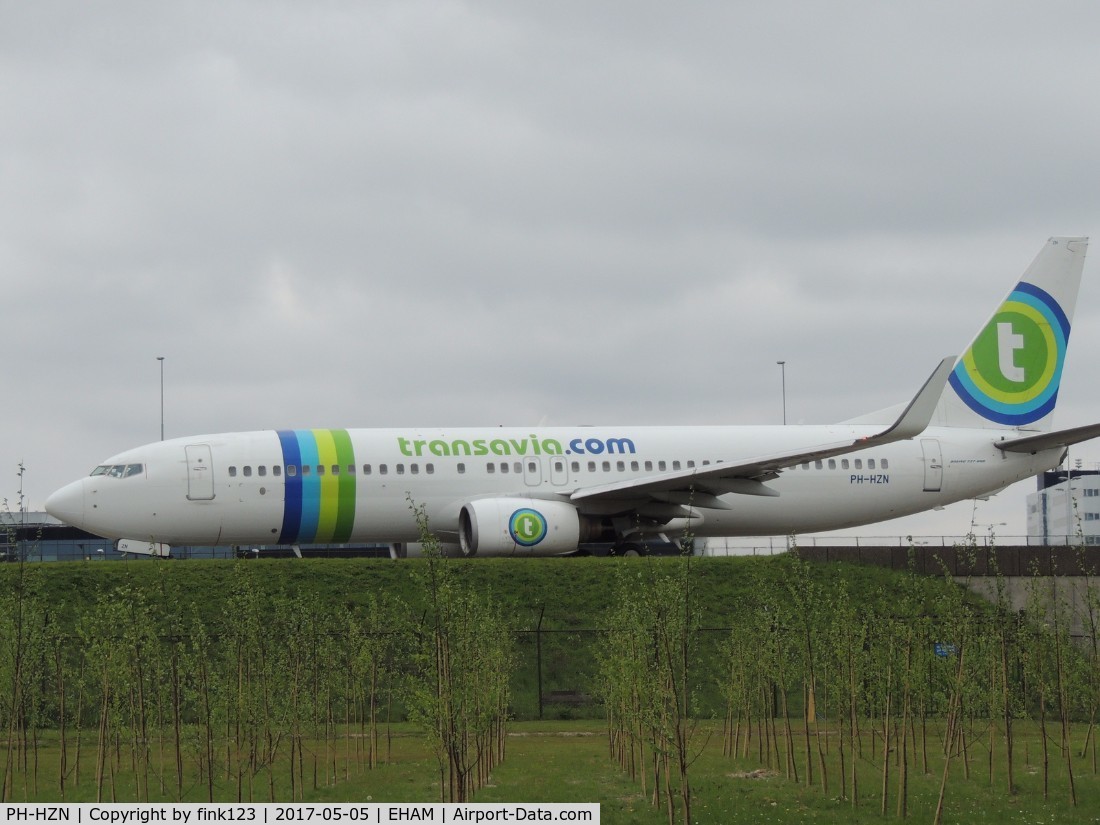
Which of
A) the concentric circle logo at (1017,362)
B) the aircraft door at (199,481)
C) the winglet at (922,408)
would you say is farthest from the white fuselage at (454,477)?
the winglet at (922,408)

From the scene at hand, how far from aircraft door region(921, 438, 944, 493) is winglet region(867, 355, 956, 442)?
22.4ft

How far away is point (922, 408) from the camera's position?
40.6 meters

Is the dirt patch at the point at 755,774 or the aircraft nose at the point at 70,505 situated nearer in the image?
the dirt patch at the point at 755,774

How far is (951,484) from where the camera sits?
47688mm

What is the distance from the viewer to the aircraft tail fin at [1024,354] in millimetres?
49094

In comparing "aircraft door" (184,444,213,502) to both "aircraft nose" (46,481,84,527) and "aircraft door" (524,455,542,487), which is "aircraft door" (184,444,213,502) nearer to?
"aircraft nose" (46,481,84,527)

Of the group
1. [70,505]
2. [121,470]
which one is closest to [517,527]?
[121,470]

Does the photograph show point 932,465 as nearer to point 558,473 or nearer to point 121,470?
point 558,473

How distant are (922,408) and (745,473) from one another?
5372 millimetres

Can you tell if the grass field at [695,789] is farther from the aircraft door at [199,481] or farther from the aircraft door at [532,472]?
the aircraft door at [532,472]

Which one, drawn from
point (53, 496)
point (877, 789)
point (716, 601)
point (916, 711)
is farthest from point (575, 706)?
point (53, 496)

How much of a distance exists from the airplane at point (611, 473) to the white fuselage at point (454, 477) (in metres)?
0.05

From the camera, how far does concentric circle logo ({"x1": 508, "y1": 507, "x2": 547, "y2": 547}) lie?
42.4 meters

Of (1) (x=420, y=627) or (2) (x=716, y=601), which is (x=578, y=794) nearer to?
(1) (x=420, y=627)
